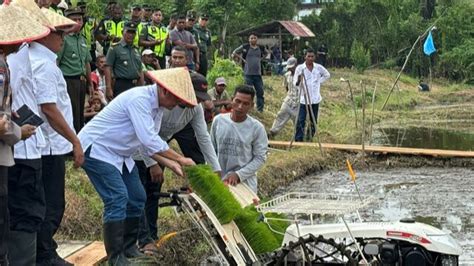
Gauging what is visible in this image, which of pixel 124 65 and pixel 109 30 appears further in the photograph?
pixel 109 30

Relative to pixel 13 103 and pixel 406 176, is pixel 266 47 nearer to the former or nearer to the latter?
pixel 406 176

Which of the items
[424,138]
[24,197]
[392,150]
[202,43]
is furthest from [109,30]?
[424,138]

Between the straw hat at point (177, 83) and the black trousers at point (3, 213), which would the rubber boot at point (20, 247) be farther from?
the straw hat at point (177, 83)

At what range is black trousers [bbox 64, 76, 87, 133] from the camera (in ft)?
28.4

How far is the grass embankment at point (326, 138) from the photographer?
750 cm

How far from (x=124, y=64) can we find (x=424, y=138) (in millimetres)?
11096

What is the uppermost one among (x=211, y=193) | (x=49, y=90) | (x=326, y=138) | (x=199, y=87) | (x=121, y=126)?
(x=49, y=90)

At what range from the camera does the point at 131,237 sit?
6.39 m

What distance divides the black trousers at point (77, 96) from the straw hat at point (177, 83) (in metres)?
3.05

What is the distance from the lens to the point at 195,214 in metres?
5.84

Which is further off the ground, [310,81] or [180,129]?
[180,129]

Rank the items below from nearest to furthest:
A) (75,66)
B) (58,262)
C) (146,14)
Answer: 1. (58,262)
2. (75,66)
3. (146,14)

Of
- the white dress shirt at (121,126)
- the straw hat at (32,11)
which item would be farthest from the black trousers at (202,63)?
the straw hat at (32,11)

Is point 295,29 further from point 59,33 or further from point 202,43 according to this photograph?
point 59,33
